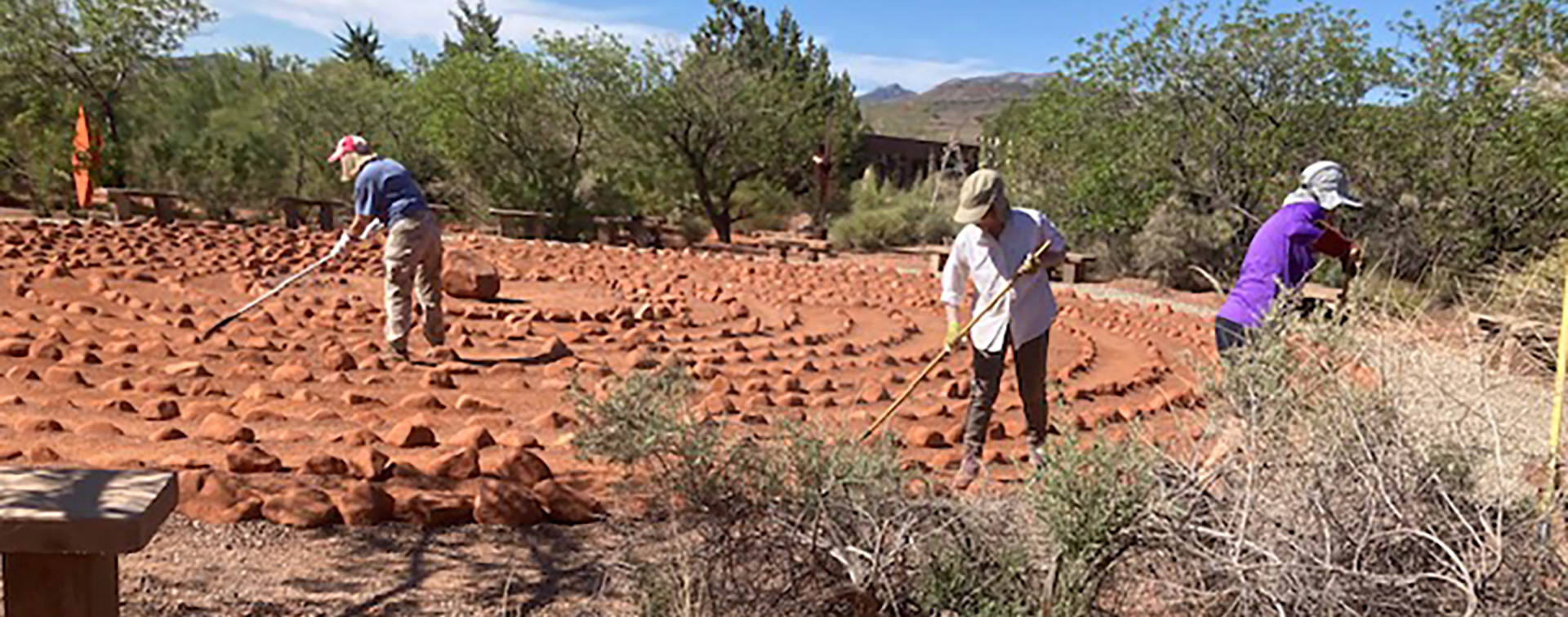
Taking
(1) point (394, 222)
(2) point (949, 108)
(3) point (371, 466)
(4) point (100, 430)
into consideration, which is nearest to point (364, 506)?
(3) point (371, 466)

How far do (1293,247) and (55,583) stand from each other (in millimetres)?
3790

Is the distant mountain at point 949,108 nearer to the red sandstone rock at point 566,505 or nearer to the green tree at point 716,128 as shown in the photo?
the green tree at point 716,128

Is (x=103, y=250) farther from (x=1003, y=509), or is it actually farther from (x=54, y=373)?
(x=1003, y=509)

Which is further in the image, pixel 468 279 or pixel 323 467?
pixel 468 279

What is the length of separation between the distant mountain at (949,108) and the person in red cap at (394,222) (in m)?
49.2

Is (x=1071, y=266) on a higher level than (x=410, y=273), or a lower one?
lower

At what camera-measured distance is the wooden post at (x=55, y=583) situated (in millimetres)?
2016

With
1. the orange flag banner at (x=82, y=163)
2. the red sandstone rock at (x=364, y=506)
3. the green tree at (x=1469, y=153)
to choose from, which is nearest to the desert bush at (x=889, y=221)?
the green tree at (x=1469, y=153)

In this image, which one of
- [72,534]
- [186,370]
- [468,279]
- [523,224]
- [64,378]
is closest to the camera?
[72,534]

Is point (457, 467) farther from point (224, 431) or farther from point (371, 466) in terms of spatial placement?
point (224, 431)

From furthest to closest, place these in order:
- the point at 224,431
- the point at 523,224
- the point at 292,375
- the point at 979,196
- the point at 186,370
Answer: the point at 523,224, the point at 292,375, the point at 186,370, the point at 224,431, the point at 979,196

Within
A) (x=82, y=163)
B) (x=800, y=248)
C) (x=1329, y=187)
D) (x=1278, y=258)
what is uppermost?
(x=1329, y=187)

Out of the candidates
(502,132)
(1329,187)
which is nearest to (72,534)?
(1329,187)

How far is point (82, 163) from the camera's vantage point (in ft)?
44.8
